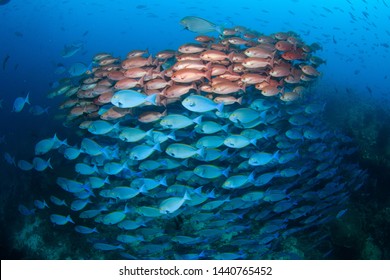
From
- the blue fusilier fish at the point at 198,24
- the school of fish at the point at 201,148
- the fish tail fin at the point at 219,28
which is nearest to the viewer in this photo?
the school of fish at the point at 201,148

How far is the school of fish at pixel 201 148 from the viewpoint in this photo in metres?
5.04

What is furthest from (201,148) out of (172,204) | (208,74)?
(208,74)

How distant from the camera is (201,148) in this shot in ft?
15.9

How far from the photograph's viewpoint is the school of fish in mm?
5035

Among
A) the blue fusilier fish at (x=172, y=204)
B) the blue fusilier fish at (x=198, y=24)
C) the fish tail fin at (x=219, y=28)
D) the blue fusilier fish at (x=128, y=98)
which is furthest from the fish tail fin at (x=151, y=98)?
the fish tail fin at (x=219, y=28)

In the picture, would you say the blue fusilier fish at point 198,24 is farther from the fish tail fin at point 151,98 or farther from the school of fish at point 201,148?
the fish tail fin at point 151,98

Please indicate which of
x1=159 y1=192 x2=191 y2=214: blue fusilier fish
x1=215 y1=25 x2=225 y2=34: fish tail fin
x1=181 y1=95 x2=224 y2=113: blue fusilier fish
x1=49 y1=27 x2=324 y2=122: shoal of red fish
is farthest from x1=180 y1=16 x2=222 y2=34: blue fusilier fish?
x1=159 y1=192 x2=191 y2=214: blue fusilier fish

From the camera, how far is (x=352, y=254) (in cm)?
718

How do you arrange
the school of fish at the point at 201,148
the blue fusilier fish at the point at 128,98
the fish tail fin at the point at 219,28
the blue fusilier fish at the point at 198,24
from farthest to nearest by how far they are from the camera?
the fish tail fin at the point at 219,28 < the blue fusilier fish at the point at 198,24 < the school of fish at the point at 201,148 < the blue fusilier fish at the point at 128,98

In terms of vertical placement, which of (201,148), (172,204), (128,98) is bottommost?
(172,204)

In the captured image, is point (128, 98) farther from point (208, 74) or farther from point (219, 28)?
point (219, 28)

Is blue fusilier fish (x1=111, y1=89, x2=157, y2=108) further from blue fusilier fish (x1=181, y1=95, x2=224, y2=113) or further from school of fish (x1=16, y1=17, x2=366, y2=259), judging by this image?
blue fusilier fish (x1=181, y1=95, x2=224, y2=113)

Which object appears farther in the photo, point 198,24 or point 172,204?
point 198,24
